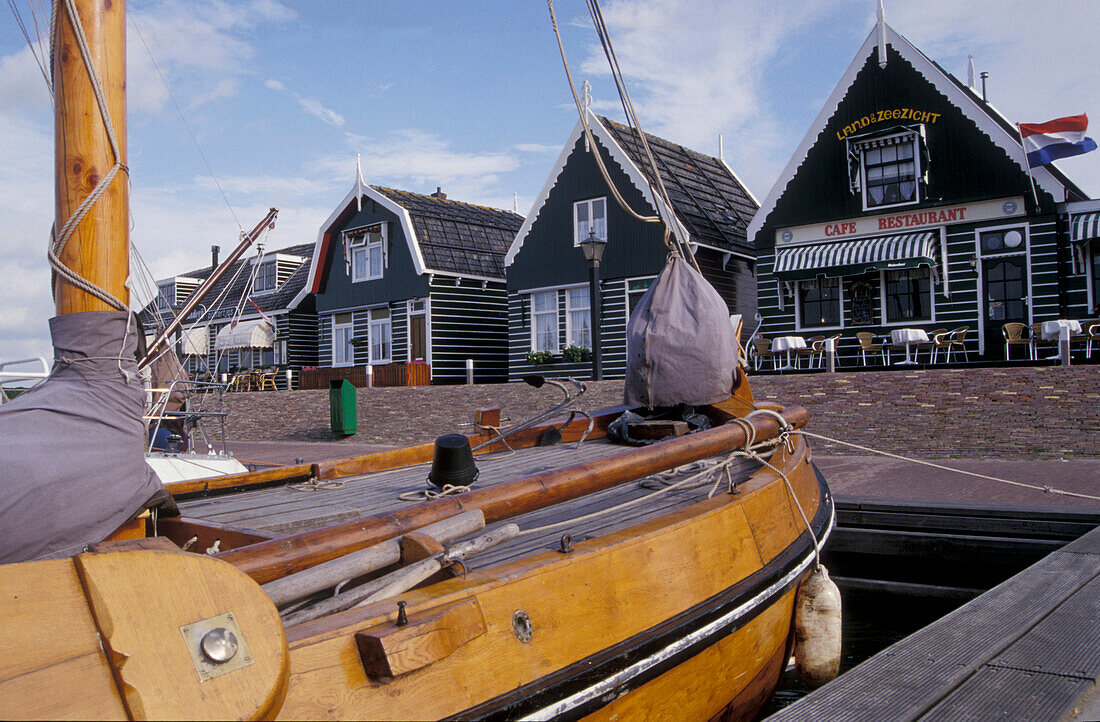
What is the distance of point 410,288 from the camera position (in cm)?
2272

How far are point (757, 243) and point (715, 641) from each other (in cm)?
1610

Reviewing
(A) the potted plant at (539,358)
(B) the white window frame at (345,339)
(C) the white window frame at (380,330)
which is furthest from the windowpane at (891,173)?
(B) the white window frame at (345,339)

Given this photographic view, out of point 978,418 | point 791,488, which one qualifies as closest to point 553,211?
point 978,418

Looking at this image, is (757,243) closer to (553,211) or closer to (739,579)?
(553,211)

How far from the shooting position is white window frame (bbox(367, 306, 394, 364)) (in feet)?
77.6

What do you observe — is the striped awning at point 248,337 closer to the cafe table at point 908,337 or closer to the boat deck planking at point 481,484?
the cafe table at point 908,337

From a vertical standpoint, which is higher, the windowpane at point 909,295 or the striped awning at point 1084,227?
the striped awning at point 1084,227

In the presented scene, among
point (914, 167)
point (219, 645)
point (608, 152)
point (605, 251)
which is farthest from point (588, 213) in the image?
point (219, 645)

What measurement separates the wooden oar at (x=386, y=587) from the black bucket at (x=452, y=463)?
1228 millimetres

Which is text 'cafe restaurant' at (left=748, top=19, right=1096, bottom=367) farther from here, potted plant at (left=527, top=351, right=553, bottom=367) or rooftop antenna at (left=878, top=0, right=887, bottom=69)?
potted plant at (left=527, top=351, right=553, bottom=367)

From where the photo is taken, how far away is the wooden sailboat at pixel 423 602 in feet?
4.53

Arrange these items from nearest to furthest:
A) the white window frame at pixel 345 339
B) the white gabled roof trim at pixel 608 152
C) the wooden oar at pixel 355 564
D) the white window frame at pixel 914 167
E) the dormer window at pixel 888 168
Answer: the wooden oar at pixel 355 564 < the white window frame at pixel 914 167 < the dormer window at pixel 888 168 < the white gabled roof trim at pixel 608 152 < the white window frame at pixel 345 339

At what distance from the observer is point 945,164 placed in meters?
15.6

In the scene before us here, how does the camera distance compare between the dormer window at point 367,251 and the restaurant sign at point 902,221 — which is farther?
the dormer window at point 367,251
